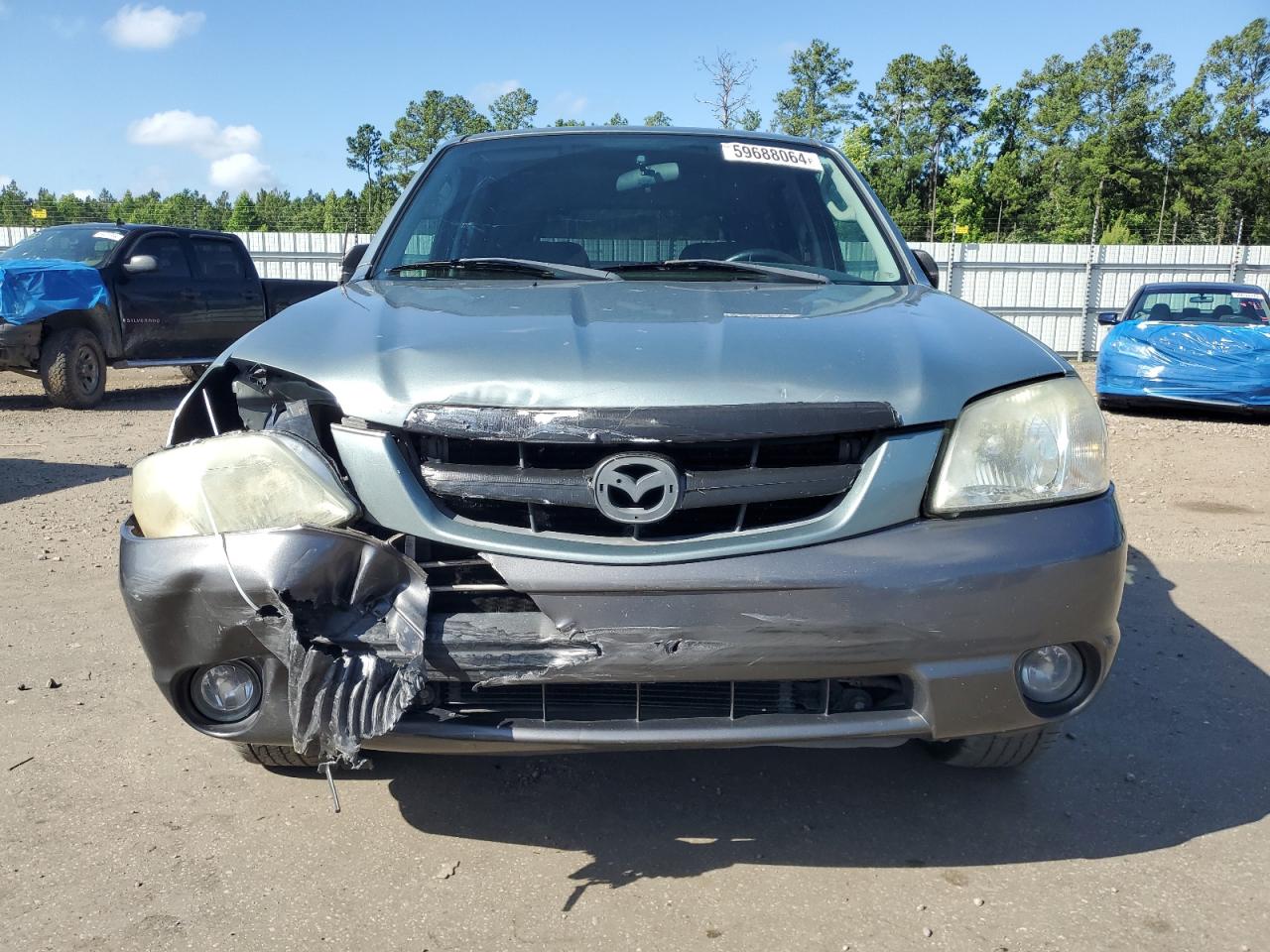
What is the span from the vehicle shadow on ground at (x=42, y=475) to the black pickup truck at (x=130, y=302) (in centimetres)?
282

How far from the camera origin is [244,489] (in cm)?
204

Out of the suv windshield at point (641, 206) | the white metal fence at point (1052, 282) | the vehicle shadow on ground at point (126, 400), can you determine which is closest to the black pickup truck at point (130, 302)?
the vehicle shadow on ground at point (126, 400)

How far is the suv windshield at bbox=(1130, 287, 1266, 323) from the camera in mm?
11555

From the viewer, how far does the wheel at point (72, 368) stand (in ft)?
32.7

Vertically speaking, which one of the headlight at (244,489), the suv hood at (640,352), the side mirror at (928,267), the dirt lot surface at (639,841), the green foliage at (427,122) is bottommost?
the dirt lot surface at (639,841)

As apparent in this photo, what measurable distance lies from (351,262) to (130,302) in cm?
862

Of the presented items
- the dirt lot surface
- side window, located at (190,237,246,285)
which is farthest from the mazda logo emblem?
side window, located at (190,237,246,285)

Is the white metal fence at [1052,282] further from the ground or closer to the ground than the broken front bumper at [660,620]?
further from the ground

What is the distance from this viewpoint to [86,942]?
2.03 metres

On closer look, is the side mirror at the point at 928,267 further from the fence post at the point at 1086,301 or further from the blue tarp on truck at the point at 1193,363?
the fence post at the point at 1086,301

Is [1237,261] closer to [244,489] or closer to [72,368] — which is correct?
[72,368]

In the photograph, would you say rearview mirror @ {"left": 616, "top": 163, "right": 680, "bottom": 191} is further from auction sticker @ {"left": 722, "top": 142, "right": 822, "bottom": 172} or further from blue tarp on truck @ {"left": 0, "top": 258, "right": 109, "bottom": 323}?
blue tarp on truck @ {"left": 0, "top": 258, "right": 109, "bottom": 323}

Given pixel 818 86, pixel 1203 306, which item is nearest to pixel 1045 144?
pixel 818 86

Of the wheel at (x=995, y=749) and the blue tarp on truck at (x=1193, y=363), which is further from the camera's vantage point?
the blue tarp on truck at (x=1193, y=363)
